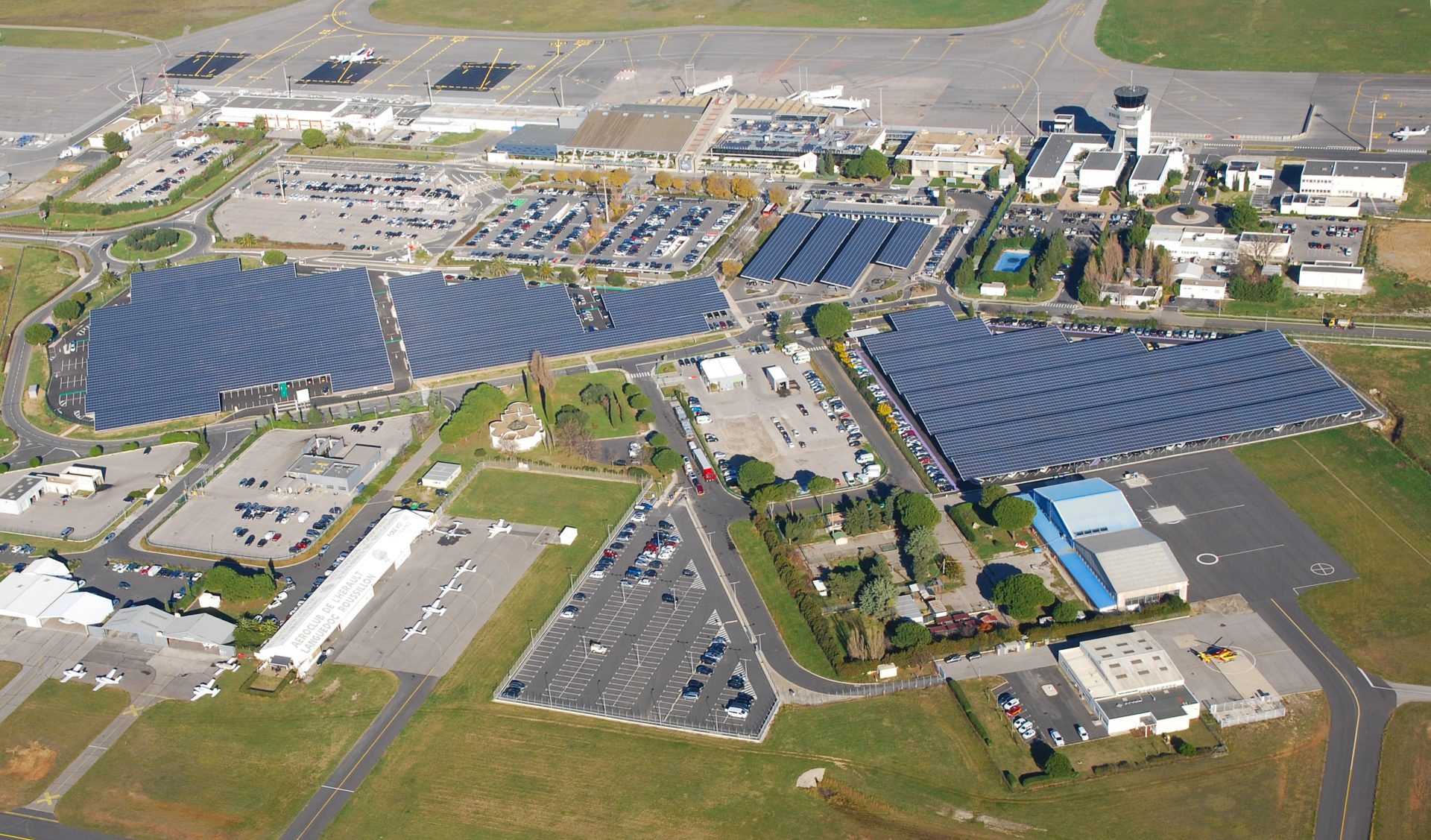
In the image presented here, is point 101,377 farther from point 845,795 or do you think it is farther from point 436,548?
point 845,795

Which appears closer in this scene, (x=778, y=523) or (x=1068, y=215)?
(x=778, y=523)

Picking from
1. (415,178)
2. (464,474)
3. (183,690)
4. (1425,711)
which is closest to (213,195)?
(415,178)

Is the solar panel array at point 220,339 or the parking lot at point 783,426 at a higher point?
the solar panel array at point 220,339

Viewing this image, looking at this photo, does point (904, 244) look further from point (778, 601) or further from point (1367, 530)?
point (778, 601)

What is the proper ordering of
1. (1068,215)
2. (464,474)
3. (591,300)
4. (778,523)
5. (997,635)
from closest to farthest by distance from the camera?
(997,635), (778,523), (464,474), (591,300), (1068,215)

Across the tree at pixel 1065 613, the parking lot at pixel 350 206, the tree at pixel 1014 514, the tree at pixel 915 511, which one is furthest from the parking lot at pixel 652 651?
the parking lot at pixel 350 206

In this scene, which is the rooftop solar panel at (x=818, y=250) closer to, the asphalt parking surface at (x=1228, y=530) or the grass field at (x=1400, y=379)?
the asphalt parking surface at (x=1228, y=530)

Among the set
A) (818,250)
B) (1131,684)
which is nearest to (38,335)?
(818,250)

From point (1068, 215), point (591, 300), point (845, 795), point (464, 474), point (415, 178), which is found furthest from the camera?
point (415, 178)
